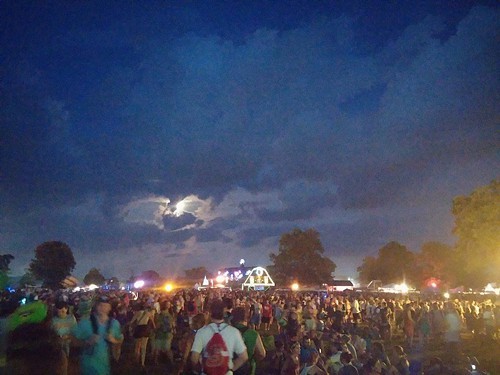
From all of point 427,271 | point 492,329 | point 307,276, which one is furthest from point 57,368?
point 427,271

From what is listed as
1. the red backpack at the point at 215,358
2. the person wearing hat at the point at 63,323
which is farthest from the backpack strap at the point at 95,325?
the red backpack at the point at 215,358

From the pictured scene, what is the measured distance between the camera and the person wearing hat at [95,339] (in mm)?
6199

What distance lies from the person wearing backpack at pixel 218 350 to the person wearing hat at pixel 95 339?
2481 mm

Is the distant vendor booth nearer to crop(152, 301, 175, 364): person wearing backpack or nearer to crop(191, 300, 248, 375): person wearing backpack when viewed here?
crop(152, 301, 175, 364): person wearing backpack

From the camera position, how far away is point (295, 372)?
24.9 ft

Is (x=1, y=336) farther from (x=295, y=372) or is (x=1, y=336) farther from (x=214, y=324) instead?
(x=295, y=372)

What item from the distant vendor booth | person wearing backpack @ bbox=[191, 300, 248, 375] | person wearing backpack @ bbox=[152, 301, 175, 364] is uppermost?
the distant vendor booth

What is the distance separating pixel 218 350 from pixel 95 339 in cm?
273

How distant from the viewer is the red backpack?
4.34 metres

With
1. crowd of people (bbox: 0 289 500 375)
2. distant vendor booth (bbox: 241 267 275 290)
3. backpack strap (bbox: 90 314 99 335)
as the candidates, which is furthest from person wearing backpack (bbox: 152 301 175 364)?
distant vendor booth (bbox: 241 267 275 290)

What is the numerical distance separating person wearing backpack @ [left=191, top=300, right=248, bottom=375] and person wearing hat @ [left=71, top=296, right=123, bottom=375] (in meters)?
2.48

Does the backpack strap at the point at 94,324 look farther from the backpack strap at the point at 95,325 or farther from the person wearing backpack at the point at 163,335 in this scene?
the person wearing backpack at the point at 163,335

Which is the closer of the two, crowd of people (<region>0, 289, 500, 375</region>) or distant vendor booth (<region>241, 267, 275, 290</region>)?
crowd of people (<region>0, 289, 500, 375</region>)

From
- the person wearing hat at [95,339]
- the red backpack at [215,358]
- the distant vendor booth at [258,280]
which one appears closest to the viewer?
the red backpack at [215,358]
